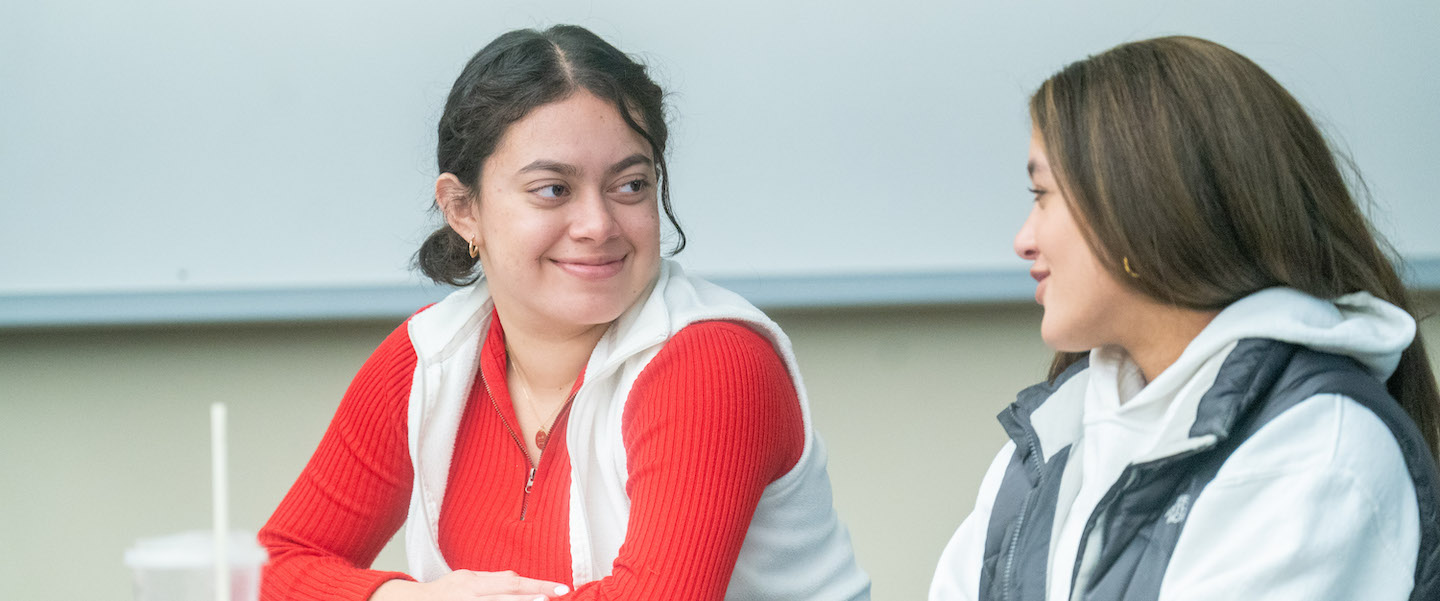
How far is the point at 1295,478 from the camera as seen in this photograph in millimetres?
952


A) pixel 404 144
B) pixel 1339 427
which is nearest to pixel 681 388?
pixel 1339 427

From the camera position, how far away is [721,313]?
1426mm

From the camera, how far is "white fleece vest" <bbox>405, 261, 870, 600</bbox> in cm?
141

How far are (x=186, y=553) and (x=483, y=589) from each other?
621 mm

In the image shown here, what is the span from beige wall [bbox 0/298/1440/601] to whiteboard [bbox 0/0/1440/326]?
0.09 meters

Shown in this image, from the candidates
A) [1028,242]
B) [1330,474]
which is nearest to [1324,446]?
[1330,474]

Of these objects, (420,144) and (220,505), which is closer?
(220,505)

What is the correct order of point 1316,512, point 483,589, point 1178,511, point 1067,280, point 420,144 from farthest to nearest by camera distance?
point 420,144, point 483,589, point 1067,280, point 1178,511, point 1316,512

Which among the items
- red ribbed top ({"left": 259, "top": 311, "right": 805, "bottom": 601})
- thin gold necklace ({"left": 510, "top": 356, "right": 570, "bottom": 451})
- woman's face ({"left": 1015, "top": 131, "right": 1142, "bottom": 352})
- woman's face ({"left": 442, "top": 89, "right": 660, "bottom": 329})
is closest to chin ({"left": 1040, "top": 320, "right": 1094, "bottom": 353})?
woman's face ({"left": 1015, "top": 131, "right": 1142, "bottom": 352})

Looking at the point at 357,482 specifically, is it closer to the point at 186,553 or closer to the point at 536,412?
the point at 536,412

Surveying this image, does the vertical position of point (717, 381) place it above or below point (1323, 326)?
below

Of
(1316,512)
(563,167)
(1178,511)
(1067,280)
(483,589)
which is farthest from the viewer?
(563,167)

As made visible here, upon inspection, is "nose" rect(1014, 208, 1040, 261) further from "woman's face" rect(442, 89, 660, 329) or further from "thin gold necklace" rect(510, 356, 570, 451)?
"thin gold necklace" rect(510, 356, 570, 451)

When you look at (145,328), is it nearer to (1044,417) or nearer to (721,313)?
(721,313)
